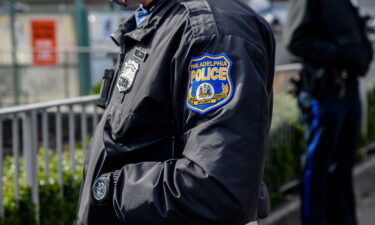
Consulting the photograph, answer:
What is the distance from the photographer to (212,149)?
1521mm

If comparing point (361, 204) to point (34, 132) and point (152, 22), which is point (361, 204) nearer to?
point (34, 132)

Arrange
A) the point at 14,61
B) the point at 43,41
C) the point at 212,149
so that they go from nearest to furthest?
the point at 212,149
the point at 14,61
the point at 43,41

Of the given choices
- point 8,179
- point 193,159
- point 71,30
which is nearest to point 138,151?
point 193,159

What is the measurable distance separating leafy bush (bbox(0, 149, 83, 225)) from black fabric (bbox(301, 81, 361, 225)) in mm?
1458

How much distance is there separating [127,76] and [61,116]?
2.02 m

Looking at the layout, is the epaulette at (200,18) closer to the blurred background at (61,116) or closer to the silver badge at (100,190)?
the silver badge at (100,190)

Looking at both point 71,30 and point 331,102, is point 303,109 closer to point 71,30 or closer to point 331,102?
point 331,102

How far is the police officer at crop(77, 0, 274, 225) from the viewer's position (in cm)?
153

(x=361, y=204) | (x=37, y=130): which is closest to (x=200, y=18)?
(x=37, y=130)

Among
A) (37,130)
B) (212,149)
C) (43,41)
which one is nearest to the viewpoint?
(212,149)

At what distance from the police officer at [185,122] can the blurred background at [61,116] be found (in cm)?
170

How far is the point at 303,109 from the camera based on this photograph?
4375mm

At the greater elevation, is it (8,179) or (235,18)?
(235,18)

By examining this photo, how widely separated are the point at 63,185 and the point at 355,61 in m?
1.96
